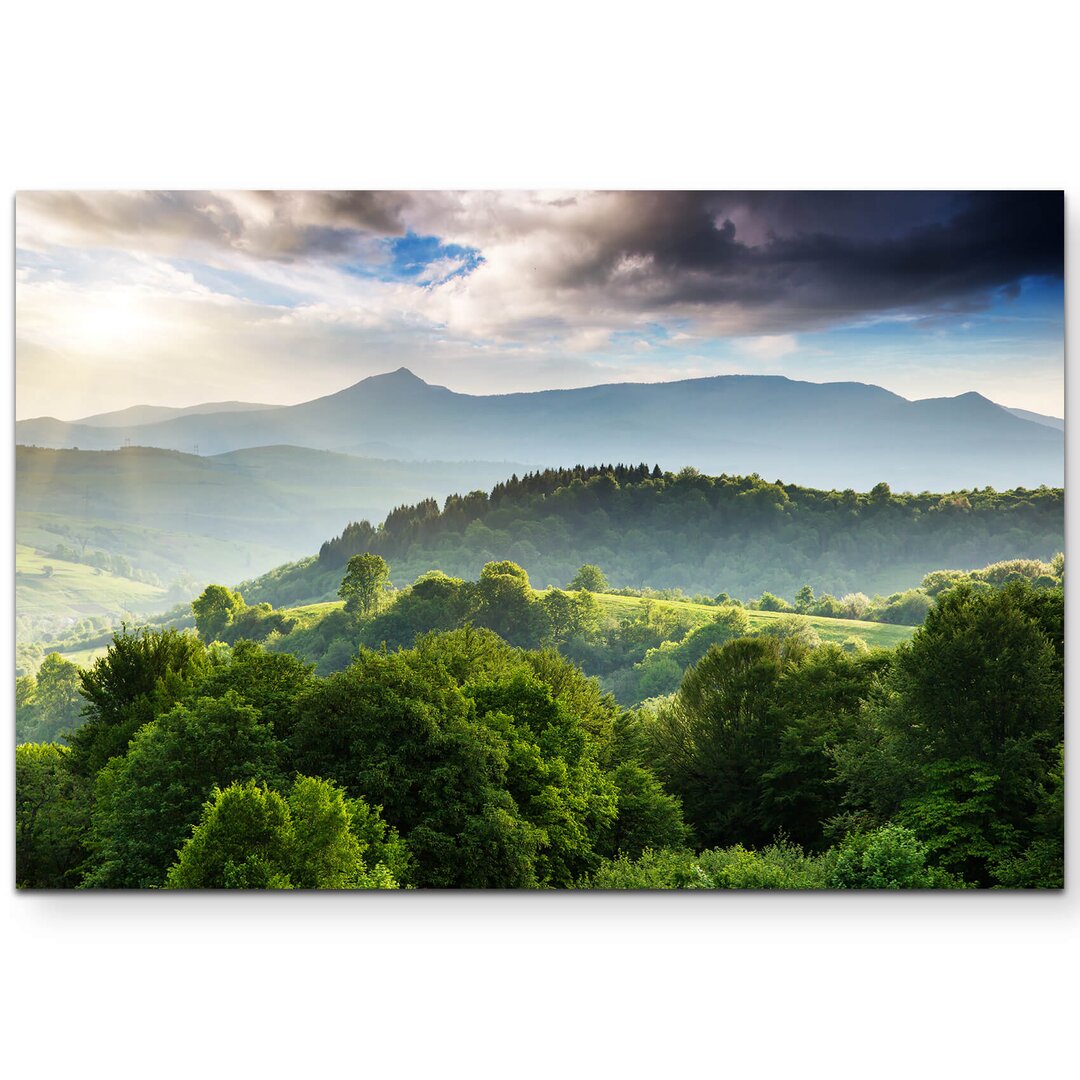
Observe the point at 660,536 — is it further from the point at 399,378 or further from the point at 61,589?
the point at 61,589

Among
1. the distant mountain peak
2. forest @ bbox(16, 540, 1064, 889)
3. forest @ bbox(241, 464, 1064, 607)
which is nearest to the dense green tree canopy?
forest @ bbox(16, 540, 1064, 889)

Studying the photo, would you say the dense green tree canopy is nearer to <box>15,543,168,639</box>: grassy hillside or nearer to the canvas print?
the canvas print

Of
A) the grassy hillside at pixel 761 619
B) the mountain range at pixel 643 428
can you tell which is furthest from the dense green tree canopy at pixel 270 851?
the grassy hillside at pixel 761 619

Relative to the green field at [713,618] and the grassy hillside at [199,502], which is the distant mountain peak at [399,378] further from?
the green field at [713,618]

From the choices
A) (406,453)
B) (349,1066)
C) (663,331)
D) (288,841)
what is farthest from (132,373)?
(349,1066)

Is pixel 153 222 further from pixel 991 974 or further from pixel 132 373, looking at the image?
pixel 991 974

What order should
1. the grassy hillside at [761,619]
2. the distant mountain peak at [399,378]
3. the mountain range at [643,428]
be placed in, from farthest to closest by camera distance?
1. the grassy hillside at [761,619]
2. the distant mountain peak at [399,378]
3. the mountain range at [643,428]
